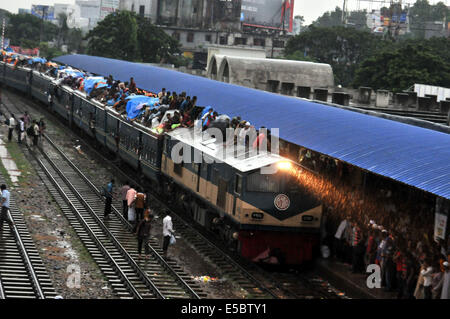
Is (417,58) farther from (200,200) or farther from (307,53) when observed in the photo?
(200,200)

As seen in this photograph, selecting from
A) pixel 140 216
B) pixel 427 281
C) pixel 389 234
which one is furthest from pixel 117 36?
pixel 427 281

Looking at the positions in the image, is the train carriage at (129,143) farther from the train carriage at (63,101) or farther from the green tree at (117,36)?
the green tree at (117,36)

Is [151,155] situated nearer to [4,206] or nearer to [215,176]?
[215,176]

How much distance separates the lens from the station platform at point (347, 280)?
707 inches

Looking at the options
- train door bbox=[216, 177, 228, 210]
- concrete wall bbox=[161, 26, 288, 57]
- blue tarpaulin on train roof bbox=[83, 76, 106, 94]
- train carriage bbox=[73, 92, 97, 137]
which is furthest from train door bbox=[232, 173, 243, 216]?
concrete wall bbox=[161, 26, 288, 57]

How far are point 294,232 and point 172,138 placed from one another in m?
6.64

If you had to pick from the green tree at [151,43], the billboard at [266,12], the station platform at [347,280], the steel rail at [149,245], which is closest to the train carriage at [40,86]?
the steel rail at [149,245]

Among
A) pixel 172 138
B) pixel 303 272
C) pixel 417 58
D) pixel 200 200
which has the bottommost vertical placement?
pixel 303 272

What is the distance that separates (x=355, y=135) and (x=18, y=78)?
43.0 metres

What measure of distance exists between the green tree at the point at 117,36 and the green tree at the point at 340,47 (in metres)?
20.7

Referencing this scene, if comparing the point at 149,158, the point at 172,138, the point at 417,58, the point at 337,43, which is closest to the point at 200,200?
the point at 172,138

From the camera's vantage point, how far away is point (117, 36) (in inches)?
3364
